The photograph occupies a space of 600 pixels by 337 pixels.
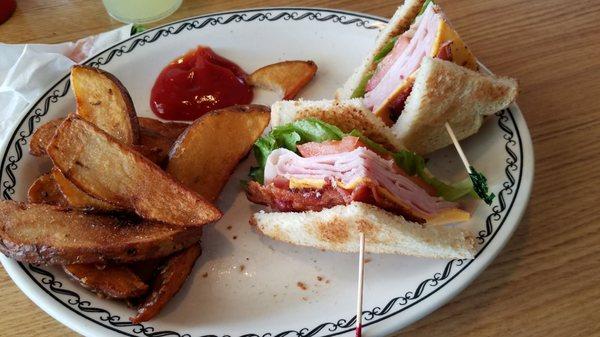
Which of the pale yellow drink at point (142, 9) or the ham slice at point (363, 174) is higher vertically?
the pale yellow drink at point (142, 9)

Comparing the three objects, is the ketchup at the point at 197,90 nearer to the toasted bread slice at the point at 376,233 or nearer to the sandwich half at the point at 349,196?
the sandwich half at the point at 349,196

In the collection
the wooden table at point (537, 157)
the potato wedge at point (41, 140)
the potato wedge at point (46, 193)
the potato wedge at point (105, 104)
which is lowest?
the wooden table at point (537, 157)

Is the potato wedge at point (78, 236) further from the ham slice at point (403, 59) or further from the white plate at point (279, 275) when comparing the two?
the ham slice at point (403, 59)

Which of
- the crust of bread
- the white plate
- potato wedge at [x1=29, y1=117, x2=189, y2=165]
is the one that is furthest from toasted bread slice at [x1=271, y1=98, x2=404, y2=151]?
potato wedge at [x1=29, y1=117, x2=189, y2=165]

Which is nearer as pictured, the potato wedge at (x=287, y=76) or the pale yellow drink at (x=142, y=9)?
the potato wedge at (x=287, y=76)

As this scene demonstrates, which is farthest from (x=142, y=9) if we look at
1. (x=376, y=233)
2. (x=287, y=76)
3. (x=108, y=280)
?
(x=376, y=233)

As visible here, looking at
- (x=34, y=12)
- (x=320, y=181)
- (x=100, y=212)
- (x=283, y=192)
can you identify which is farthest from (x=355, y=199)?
(x=34, y=12)

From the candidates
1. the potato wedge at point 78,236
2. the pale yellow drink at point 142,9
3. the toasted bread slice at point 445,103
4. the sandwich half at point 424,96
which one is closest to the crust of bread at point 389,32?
the sandwich half at point 424,96

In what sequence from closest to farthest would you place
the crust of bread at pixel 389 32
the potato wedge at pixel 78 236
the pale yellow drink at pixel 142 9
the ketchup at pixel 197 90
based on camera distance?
the potato wedge at pixel 78 236 < the crust of bread at pixel 389 32 < the ketchup at pixel 197 90 < the pale yellow drink at pixel 142 9

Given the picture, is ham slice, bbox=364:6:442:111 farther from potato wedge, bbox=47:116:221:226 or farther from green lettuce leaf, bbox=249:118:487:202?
potato wedge, bbox=47:116:221:226

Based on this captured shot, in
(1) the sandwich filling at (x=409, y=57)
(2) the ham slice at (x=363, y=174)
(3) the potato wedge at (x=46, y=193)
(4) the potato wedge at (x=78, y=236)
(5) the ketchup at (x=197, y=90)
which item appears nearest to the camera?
(4) the potato wedge at (x=78, y=236)
